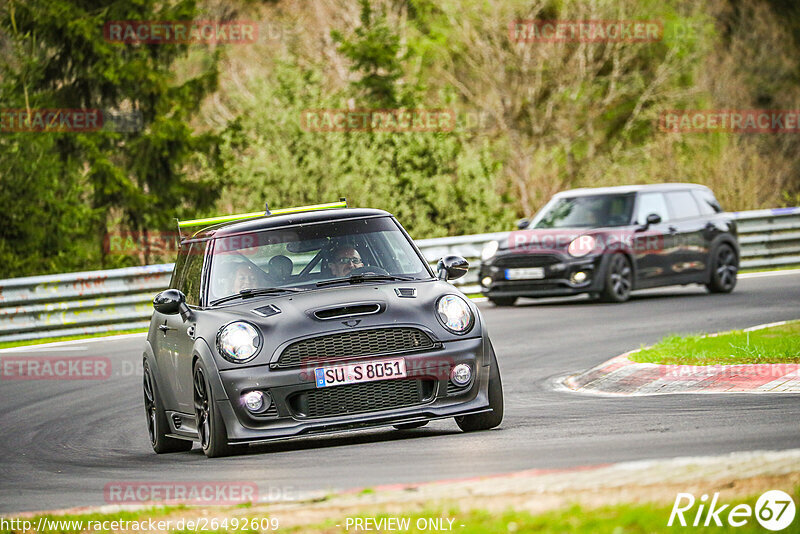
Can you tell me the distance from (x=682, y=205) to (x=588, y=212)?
1.61 m

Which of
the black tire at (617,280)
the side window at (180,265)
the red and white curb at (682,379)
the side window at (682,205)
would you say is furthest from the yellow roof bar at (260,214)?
the side window at (682,205)

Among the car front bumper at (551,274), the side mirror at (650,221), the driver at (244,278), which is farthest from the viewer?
the side mirror at (650,221)

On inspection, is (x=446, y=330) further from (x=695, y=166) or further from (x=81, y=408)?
(x=695, y=166)

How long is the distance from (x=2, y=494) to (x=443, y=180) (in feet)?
78.2

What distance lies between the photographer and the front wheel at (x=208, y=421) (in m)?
9.12

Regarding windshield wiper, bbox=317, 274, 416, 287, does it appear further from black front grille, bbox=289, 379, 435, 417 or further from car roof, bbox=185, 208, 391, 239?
black front grille, bbox=289, 379, 435, 417

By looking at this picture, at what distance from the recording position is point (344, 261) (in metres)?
10.0

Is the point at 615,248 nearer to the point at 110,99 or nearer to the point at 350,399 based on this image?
the point at 350,399

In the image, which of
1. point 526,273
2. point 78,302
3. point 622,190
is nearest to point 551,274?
point 526,273

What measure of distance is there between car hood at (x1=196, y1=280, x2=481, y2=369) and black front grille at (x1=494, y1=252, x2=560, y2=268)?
11190 mm

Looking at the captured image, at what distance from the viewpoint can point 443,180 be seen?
32.1 meters

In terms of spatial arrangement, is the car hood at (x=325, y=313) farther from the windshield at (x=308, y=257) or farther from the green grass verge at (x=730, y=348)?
the green grass verge at (x=730, y=348)

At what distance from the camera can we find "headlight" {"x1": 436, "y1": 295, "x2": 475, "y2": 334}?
9.23 meters

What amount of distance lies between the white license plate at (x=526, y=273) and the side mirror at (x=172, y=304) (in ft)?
36.8
